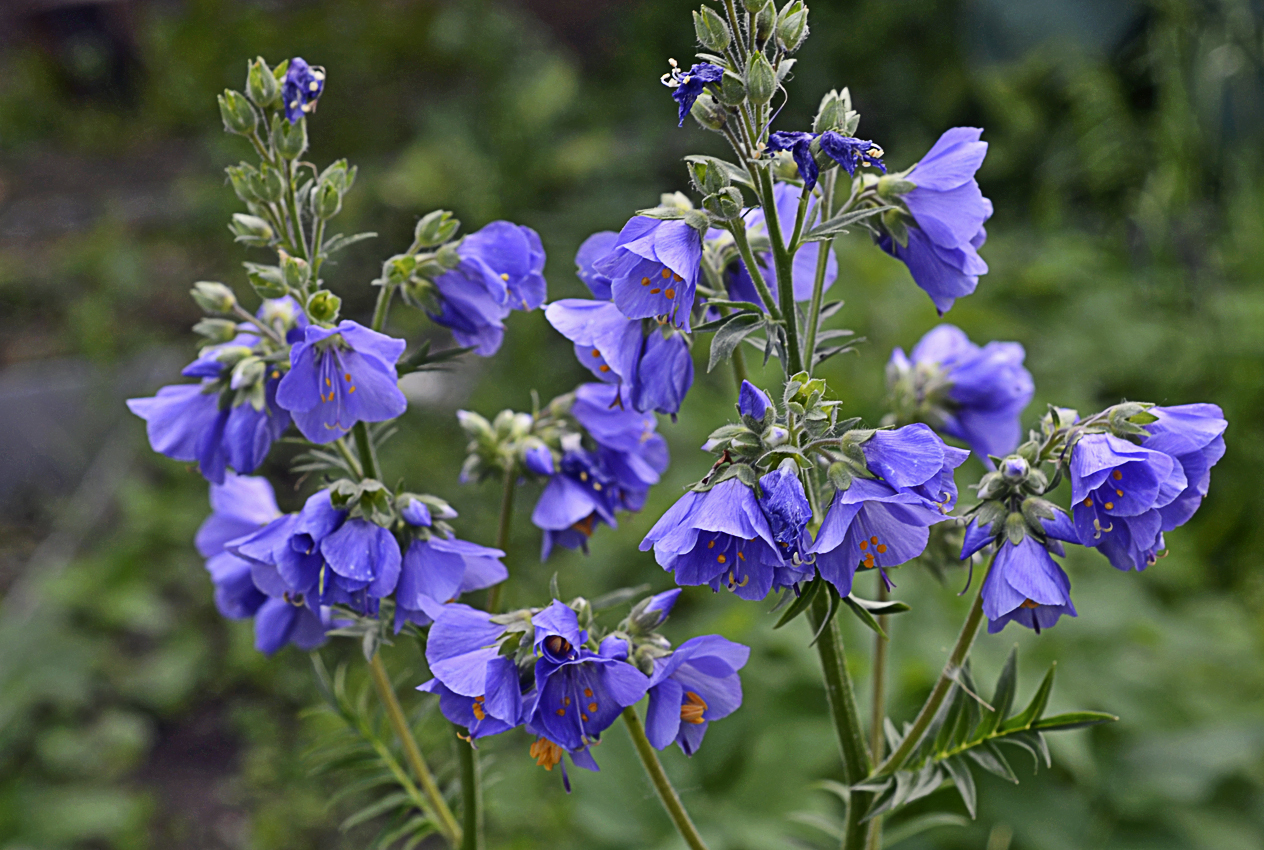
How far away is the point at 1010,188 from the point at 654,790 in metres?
4.83

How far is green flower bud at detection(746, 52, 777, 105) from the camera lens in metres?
0.99

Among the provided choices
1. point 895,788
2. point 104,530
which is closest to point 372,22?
point 104,530

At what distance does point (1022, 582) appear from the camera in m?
1.05

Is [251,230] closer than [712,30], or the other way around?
[712,30]

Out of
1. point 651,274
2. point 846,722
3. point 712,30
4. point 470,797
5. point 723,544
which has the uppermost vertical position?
point 712,30

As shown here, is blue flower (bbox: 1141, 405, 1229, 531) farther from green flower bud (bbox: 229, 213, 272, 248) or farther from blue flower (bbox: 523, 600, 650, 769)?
green flower bud (bbox: 229, 213, 272, 248)

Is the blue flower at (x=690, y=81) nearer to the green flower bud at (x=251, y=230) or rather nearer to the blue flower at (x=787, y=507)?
the blue flower at (x=787, y=507)

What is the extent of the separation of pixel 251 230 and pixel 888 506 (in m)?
0.81

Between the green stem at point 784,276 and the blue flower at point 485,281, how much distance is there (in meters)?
0.39

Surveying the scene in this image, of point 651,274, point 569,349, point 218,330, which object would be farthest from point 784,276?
point 569,349

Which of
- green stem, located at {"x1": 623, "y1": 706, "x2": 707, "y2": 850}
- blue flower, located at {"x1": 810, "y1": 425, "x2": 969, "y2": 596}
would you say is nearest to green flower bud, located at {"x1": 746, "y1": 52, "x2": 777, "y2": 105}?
blue flower, located at {"x1": 810, "y1": 425, "x2": 969, "y2": 596}

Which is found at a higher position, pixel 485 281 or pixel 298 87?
pixel 298 87

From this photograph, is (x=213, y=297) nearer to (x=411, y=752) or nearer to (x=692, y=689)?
(x=411, y=752)

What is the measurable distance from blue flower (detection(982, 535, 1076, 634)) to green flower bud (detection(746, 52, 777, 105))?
1.73 feet
